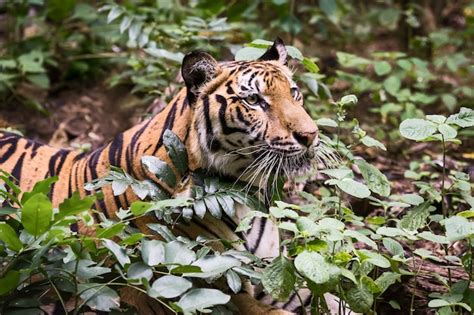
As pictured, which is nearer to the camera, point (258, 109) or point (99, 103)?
point (258, 109)

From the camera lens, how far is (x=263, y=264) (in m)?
2.90

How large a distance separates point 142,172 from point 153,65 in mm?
1993

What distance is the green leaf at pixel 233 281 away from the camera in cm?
270

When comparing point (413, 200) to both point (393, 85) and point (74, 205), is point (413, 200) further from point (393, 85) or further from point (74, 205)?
point (393, 85)

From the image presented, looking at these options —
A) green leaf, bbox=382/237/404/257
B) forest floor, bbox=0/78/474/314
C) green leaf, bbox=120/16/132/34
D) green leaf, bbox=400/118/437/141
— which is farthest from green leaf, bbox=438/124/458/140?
green leaf, bbox=120/16/132/34

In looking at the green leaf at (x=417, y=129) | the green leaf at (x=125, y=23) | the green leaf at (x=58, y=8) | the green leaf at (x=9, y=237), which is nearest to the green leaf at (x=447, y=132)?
the green leaf at (x=417, y=129)

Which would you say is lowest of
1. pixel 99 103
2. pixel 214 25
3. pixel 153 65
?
pixel 99 103

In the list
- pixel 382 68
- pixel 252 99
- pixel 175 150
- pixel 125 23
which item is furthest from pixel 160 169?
pixel 382 68

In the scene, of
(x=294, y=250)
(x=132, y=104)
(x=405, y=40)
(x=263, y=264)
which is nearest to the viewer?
(x=294, y=250)

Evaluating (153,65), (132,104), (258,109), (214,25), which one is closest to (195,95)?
(258,109)

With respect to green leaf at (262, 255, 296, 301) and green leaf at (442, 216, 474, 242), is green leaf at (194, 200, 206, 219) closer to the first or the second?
green leaf at (262, 255, 296, 301)

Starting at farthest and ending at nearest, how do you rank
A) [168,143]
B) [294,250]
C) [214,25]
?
[214,25], [168,143], [294,250]

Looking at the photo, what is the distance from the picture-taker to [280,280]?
2646 millimetres

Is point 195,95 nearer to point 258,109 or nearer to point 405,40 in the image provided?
point 258,109
